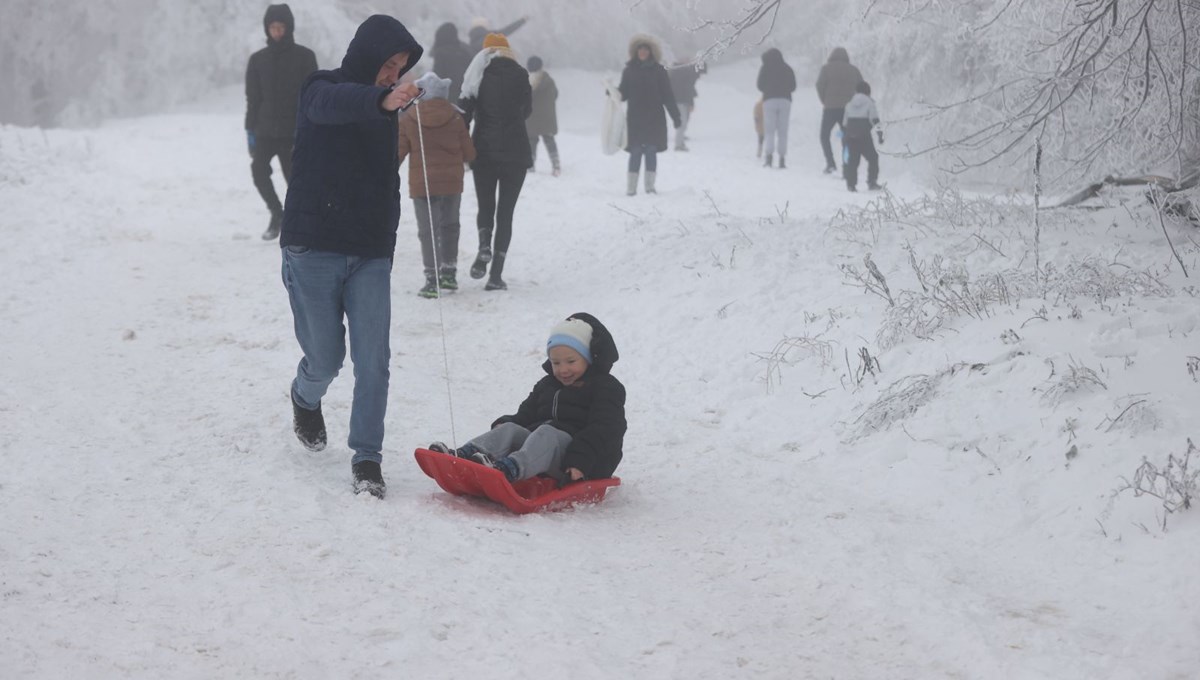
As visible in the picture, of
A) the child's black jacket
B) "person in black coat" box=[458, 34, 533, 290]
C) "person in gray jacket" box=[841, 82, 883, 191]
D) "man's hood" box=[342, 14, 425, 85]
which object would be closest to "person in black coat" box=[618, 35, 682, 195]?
"person in gray jacket" box=[841, 82, 883, 191]

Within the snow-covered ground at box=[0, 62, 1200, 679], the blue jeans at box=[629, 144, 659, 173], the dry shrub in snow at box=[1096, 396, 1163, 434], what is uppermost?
the blue jeans at box=[629, 144, 659, 173]

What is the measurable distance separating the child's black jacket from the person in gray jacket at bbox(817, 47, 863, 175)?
50.3 ft

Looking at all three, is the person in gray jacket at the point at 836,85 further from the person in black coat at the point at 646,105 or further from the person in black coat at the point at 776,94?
the person in black coat at the point at 646,105

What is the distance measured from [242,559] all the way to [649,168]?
469 inches

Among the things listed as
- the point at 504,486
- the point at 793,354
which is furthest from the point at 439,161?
the point at 504,486

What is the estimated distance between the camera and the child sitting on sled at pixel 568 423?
4.84m

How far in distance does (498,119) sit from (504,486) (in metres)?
5.38

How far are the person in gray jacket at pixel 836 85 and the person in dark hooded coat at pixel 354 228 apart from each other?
1594cm

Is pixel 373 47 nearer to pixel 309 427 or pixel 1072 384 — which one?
pixel 309 427

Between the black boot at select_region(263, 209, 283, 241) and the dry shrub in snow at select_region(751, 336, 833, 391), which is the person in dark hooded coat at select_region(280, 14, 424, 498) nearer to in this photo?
the dry shrub in snow at select_region(751, 336, 833, 391)

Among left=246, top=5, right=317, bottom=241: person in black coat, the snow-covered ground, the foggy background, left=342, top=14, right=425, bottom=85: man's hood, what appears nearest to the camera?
the snow-covered ground

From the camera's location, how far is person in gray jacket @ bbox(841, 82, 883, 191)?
58.2 ft

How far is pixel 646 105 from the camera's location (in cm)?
1509

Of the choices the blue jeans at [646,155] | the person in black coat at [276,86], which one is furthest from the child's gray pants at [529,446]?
the blue jeans at [646,155]
